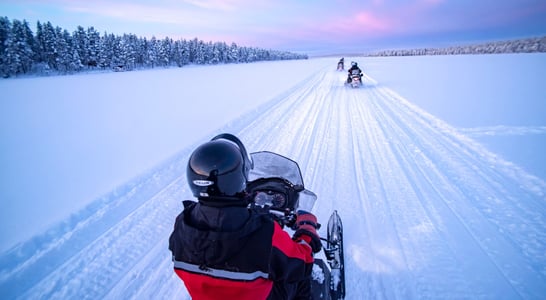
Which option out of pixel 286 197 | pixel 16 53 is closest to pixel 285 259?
pixel 286 197

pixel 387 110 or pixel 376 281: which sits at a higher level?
pixel 387 110

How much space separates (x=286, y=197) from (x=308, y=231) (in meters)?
0.66

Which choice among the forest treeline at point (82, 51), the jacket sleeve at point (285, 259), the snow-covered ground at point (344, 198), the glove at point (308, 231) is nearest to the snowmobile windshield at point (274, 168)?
the glove at point (308, 231)

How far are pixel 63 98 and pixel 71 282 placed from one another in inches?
671

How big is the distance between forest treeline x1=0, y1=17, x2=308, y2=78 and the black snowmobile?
5280cm

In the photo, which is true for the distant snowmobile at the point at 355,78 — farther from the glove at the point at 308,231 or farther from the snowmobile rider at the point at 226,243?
the snowmobile rider at the point at 226,243

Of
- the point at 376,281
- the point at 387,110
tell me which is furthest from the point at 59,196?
the point at 387,110

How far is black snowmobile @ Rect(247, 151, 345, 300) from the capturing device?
255 cm

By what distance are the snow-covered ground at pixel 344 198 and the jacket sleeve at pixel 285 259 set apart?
1.32m

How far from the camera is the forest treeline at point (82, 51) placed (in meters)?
40.9

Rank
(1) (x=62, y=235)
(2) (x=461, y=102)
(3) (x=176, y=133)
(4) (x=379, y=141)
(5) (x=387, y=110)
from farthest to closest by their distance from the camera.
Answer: (2) (x=461, y=102)
(5) (x=387, y=110)
(3) (x=176, y=133)
(4) (x=379, y=141)
(1) (x=62, y=235)

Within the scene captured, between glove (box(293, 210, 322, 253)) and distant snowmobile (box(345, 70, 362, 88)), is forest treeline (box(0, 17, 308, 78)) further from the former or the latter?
glove (box(293, 210, 322, 253))

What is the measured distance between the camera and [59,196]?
4.59 m

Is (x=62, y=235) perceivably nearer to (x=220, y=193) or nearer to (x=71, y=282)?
(x=71, y=282)
